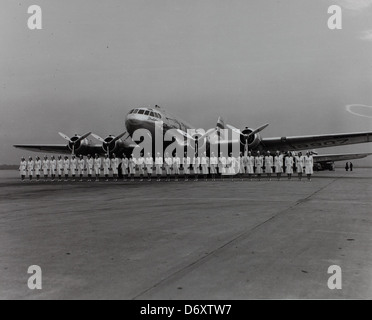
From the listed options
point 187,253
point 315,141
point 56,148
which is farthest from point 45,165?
point 187,253

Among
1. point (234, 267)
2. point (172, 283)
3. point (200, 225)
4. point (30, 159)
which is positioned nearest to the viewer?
point (172, 283)

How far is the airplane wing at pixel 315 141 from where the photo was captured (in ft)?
96.5

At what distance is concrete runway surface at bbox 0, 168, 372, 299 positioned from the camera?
388 centimetres

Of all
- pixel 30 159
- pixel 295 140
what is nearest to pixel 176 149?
pixel 295 140

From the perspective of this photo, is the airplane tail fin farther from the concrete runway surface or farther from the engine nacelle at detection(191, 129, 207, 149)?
the concrete runway surface

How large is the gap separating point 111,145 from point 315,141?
17.0 meters

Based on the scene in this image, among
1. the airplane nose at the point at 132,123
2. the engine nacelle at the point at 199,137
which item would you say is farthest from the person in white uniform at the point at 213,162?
the airplane nose at the point at 132,123

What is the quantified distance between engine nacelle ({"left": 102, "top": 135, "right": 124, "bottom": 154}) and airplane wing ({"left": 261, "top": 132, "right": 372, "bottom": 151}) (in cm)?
1229

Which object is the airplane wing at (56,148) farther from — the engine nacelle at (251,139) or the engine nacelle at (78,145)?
the engine nacelle at (251,139)

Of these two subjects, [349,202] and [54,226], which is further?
[349,202]

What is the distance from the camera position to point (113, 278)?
4.26m

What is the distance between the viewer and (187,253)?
546 centimetres
